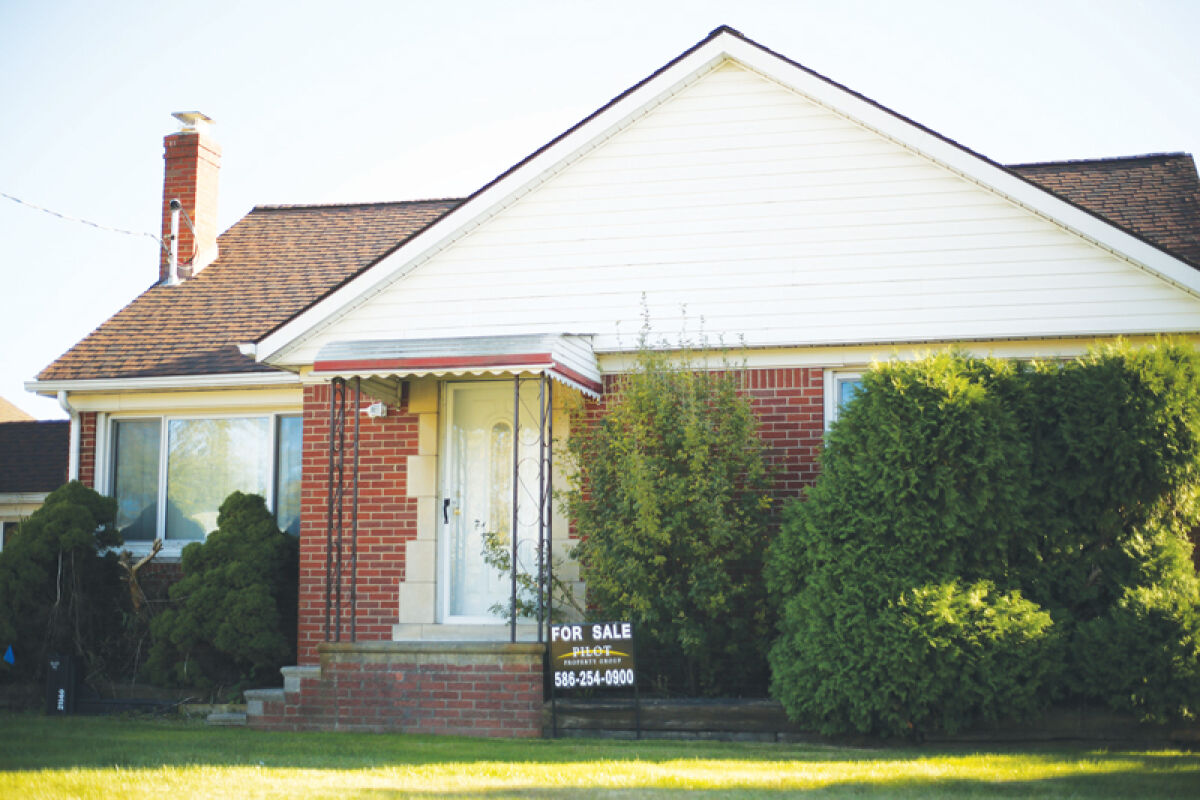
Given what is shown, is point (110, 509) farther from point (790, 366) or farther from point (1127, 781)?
point (1127, 781)

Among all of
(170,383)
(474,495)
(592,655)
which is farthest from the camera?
(170,383)

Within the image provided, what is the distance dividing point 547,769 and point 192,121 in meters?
12.0

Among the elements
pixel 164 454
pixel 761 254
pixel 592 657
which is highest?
pixel 761 254

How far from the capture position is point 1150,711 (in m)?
8.39

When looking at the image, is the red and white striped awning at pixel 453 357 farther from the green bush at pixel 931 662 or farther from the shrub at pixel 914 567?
the green bush at pixel 931 662

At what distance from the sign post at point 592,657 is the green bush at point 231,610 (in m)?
3.67

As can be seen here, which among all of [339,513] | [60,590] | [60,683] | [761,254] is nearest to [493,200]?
[761,254]

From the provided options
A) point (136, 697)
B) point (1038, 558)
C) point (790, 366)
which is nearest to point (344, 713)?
point (136, 697)

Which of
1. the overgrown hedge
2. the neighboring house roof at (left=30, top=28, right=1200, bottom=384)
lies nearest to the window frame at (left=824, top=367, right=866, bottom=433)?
the overgrown hedge

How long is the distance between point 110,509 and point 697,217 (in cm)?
Result: 719

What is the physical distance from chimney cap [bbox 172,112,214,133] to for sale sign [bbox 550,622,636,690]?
33.4 ft

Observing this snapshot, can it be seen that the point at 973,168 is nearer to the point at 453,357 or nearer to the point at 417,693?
the point at 453,357

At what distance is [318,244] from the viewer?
52.2 feet

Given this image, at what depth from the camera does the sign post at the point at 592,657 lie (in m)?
9.38
